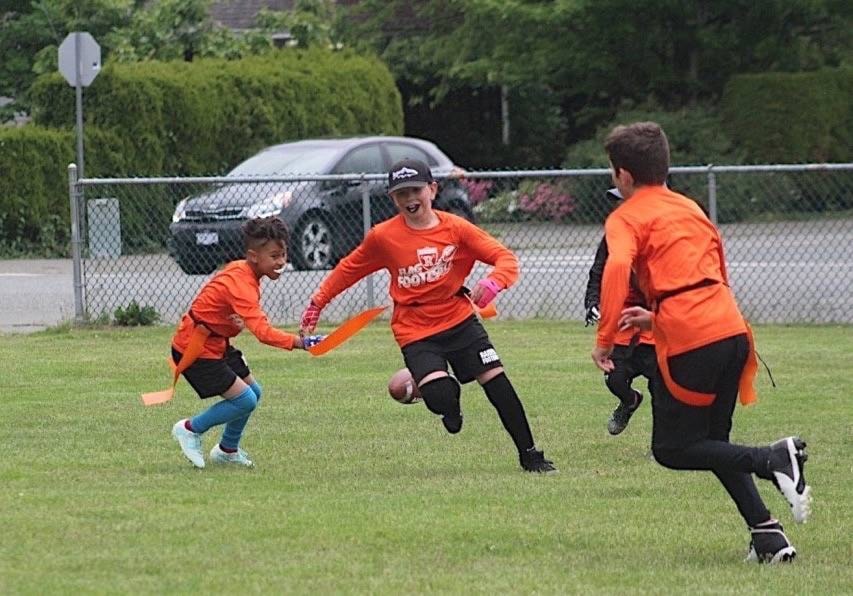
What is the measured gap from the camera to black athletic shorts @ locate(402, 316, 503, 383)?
8523 mm

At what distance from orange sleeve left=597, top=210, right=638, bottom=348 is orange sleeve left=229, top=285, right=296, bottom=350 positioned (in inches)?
90.8

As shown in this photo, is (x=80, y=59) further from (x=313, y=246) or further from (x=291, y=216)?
(x=313, y=246)

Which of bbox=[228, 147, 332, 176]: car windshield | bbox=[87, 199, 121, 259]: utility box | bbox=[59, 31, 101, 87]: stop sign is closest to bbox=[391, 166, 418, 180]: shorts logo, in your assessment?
bbox=[87, 199, 121, 259]: utility box

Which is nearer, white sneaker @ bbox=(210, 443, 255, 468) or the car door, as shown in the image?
white sneaker @ bbox=(210, 443, 255, 468)

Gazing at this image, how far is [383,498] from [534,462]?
1.08m

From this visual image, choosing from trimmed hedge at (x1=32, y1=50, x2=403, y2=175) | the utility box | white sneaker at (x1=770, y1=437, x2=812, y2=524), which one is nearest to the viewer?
white sneaker at (x1=770, y1=437, x2=812, y2=524)

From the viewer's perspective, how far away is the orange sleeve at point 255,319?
820 cm

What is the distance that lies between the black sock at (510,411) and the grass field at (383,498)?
A: 0.16 metres

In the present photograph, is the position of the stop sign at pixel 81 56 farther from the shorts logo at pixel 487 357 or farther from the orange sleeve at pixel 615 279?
the orange sleeve at pixel 615 279

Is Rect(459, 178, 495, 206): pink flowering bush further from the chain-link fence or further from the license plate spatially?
the license plate

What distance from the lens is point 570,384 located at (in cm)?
1155

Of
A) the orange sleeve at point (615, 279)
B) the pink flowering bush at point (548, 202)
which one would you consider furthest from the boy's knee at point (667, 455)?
the pink flowering bush at point (548, 202)

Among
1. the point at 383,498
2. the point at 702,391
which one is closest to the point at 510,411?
the point at 383,498

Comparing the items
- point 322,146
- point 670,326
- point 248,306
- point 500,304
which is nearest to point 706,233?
point 670,326
